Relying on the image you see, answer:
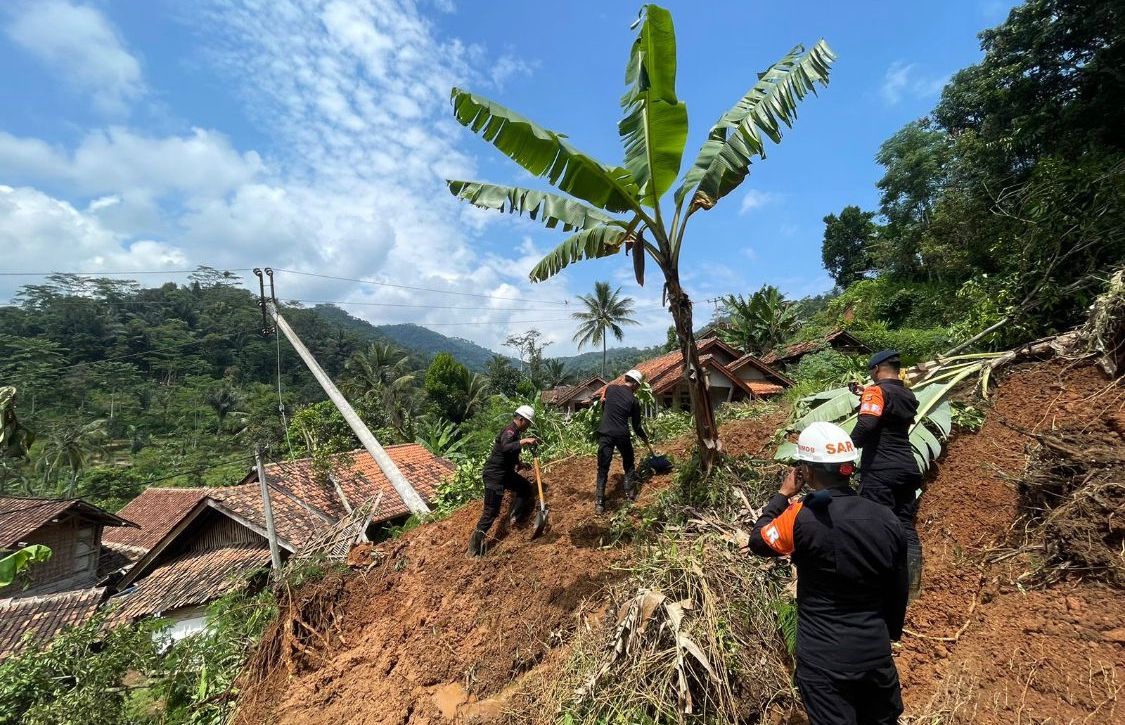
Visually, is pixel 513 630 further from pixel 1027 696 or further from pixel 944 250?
pixel 944 250

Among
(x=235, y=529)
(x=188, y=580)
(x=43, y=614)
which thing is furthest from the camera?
(x=235, y=529)

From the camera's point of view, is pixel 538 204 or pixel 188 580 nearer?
pixel 538 204

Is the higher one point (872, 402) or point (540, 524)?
point (872, 402)

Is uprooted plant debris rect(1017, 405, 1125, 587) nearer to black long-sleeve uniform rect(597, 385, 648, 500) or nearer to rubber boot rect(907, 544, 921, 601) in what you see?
rubber boot rect(907, 544, 921, 601)

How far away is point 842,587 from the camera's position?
2.15 meters

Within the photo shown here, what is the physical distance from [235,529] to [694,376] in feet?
45.4

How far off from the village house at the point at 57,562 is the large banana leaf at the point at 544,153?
14.1 meters

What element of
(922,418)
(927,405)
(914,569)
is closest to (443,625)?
(914,569)

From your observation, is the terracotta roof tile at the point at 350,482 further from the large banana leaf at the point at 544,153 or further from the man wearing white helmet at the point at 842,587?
the man wearing white helmet at the point at 842,587

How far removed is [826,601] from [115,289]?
94726mm

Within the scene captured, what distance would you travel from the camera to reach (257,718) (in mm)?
4367

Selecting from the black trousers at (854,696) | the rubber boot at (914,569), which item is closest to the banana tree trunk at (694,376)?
the rubber boot at (914,569)

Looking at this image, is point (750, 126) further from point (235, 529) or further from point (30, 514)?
point (30, 514)

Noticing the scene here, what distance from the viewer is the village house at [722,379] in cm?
1705
